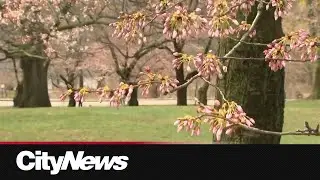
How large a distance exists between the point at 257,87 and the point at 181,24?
323 cm

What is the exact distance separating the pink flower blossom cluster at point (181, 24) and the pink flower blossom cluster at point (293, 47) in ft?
2.06

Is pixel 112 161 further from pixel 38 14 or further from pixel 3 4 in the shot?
pixel 38 14

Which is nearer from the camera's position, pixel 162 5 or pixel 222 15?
pixel 222 15

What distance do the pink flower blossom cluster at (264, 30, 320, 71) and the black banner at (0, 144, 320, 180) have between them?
167 centimetres

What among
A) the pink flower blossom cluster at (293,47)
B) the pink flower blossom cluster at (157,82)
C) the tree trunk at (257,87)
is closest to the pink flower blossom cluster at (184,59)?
the pink flower blossom cluster at (157,82)

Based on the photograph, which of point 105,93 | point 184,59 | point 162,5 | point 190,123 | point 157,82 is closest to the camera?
point 190,123

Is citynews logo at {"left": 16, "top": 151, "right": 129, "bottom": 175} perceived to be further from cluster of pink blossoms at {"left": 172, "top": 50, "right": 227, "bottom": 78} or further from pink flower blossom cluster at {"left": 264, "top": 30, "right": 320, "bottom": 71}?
pink flower blossom cluster at {"left": 264, "top": 30, "right": 320, "bottom": 71}

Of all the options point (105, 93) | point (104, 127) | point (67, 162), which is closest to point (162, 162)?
point (67, 162)

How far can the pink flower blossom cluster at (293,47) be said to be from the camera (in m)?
3.85

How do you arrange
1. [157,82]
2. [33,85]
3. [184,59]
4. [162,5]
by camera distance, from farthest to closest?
1. [33,85]
2. [162,5]
3. [157,82]
4. [184,59]

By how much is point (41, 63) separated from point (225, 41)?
27.5 m

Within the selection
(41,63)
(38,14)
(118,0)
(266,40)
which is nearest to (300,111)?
(118,0)

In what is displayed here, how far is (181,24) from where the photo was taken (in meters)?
3.67

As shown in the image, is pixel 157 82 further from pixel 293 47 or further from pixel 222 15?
pixel 293 47
